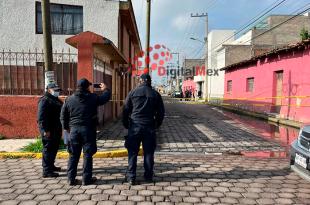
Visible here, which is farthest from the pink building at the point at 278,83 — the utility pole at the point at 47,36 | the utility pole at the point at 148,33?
the utility pole at the point at 47,36

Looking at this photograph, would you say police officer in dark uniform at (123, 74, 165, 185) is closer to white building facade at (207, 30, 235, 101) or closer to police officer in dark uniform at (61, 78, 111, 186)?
police officer in dark uniform at (61, 78, 111, 186)

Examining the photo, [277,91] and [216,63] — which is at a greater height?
[216,63]

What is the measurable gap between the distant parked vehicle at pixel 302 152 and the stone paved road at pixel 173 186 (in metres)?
0.50

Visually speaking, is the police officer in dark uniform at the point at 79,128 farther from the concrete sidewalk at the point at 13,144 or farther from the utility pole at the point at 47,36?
the concrete sidewalk at the point at 13,144

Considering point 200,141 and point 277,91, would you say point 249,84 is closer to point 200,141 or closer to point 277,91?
point 277,91

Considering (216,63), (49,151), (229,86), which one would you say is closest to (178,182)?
(49,151)

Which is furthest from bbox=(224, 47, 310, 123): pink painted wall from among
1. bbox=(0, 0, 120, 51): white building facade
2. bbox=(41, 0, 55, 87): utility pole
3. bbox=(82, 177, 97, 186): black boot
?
bbox=(82, 177, 97, 186): black boot

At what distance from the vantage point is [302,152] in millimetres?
4637

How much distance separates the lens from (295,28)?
38.9m

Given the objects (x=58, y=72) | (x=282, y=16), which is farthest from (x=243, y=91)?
(x=282, y=16)

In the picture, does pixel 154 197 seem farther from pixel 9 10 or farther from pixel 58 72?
pixel 9 10

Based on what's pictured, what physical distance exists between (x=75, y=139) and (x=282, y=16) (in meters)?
43.0

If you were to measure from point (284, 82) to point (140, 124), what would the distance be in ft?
44.3

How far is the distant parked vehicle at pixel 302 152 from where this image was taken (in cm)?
447
